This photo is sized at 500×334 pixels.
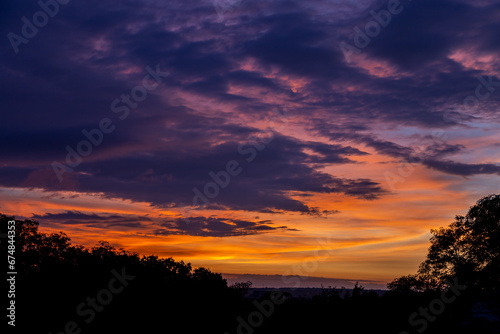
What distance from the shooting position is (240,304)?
24.6 m

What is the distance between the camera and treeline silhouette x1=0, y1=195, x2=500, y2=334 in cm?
1875

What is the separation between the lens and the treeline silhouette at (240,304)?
18.8m

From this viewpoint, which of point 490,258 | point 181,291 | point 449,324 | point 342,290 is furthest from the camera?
point 490,258

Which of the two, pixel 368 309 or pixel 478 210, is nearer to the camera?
pixel 368 309

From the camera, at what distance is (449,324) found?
18531mm

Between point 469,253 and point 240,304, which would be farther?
point 469,253

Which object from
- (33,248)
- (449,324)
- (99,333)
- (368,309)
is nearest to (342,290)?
(368,309)

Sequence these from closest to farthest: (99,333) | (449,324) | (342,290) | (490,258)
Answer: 1. (449,324)
2. (342,290)
3. (99,333)
4. (490,258)

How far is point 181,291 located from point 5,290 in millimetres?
10559

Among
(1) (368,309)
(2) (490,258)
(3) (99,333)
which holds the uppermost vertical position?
(2) (490,258)

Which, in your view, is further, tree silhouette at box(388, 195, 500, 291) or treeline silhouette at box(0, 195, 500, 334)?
tree silhouette at box(388, 195, 500, 291)

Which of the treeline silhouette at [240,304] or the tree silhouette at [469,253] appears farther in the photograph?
the tree silhouette at [469,253]

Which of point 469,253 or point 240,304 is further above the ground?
point 469,253

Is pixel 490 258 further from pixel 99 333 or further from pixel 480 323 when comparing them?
pixel 99 333
